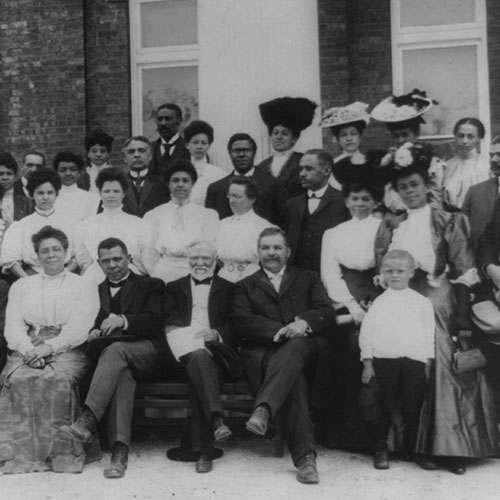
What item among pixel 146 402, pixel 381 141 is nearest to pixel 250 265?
pixel 146 402

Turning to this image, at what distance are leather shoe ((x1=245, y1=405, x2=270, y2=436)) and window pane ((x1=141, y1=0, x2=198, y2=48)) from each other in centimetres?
502

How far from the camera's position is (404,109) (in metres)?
6.16

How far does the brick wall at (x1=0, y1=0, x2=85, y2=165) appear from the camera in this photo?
8.68 metres

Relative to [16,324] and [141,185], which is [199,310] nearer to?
[16,324]

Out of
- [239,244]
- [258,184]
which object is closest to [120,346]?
[239,244]

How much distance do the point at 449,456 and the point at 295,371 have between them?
1.08m

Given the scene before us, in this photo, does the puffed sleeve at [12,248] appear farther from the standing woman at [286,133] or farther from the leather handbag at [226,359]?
the standing woman at [286,133]

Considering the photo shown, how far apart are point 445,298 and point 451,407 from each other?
68 centimetres

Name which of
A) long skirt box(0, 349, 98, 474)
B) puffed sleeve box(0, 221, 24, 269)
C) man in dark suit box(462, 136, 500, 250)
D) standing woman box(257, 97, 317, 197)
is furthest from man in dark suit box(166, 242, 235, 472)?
man in dark suit box(462, 136, 500, 250)

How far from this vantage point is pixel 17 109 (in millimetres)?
8773

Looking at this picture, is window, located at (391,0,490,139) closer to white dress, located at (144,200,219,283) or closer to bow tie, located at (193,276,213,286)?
white dress, located at (144,200,219,283)

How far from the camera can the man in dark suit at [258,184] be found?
20.2 feet

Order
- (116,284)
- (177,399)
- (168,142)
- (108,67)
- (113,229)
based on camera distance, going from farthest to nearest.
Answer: (108,67) < (168,142) < (113,229) < (116,284) < (177,399)

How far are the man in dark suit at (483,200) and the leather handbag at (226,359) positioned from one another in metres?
1.74
